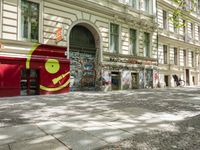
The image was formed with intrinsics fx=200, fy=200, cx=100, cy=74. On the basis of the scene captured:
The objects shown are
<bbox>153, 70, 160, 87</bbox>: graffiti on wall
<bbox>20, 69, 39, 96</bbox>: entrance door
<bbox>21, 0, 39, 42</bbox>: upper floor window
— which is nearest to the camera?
<bbox>20, 69, 39, 96</bbox>: entrance door

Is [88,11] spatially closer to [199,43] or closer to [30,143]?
[30,143]

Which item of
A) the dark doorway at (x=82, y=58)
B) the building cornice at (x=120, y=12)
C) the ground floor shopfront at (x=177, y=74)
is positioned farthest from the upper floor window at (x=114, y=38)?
the ground floor shopfront at (x=177, y=74)

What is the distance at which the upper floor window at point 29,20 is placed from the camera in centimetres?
1209

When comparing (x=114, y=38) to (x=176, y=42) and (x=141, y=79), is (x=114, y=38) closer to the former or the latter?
(x=141, y=79)

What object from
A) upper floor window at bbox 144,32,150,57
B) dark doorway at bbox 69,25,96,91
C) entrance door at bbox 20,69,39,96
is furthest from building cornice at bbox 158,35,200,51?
entrance door at bbox 20,69,39,96

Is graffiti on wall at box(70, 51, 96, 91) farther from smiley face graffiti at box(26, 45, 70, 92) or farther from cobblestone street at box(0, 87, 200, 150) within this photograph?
cobblestone street at box(0, 87, 200, 150)

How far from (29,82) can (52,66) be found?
1.78 m

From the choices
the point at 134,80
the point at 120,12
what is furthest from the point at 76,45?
the point at 134,80

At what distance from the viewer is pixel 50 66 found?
12.9m

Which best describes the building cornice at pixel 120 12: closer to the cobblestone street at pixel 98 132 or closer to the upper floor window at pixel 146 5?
the upper floor window at pixel 146 5

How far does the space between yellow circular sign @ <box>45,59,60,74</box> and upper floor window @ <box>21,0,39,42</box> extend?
5.33ft

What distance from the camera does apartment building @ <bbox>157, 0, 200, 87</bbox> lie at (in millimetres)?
22344

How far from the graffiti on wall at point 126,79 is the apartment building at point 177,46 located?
5.23 meters

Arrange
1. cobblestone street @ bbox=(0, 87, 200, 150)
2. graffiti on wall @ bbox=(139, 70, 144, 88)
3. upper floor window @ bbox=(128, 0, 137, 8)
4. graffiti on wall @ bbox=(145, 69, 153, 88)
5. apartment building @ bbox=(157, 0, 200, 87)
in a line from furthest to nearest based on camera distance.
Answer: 1. apartment building @ bbox=(157, 0, 200, 87)
2. graffiti on wall @ bbox=(145, 69, 153, 88)
3. graffiti on wall @ bbox=(139, 70, 144, 88)
4. upper floor window @ bbox=(128, 0, 137, 8)
5. cobblestone street @ bbox=(0, 87, 200, 150)
